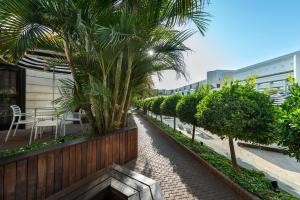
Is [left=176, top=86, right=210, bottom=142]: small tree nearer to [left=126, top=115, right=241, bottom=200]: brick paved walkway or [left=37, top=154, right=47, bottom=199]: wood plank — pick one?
[left=126, top=115, right=241, bottom=200]: brick paved walkway

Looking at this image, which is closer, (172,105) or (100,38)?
(100,38)

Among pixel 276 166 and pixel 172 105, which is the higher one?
pixel 172 105

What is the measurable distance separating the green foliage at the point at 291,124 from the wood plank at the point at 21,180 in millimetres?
2770

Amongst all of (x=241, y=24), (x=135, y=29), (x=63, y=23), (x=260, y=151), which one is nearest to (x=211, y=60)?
(x=241, y=24)

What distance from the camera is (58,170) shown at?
260 centimetres

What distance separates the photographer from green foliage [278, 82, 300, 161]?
1.97 metres

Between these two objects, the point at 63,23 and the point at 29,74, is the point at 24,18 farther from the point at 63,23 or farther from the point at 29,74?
the point at 29,74

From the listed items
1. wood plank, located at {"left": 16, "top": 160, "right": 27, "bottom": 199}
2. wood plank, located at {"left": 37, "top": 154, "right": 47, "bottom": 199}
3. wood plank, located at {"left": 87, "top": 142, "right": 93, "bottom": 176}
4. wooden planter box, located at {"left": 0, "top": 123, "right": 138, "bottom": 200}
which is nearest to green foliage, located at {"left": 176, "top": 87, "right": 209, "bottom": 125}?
wooden planter box, located at {"left": 0, "top": 123, "right": 138, "bottom": 200}

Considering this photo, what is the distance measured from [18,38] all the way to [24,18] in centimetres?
31

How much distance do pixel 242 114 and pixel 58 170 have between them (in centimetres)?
312

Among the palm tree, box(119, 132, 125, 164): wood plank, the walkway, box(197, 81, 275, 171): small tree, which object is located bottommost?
the walkway

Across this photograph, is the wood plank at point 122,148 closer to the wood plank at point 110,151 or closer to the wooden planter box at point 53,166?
the wooden planter box at point 53,166

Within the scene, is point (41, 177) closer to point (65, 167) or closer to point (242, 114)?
point (65, 167)

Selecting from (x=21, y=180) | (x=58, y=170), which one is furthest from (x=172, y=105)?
(x=21, y=180)
